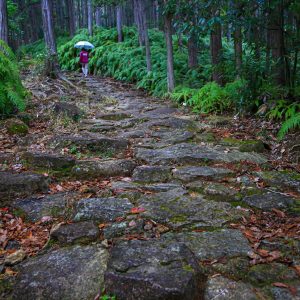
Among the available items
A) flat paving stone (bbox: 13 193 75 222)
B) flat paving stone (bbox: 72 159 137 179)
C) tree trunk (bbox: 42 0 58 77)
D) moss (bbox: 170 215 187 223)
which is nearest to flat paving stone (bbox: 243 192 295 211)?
moss (bbox: 170 215 187 223)

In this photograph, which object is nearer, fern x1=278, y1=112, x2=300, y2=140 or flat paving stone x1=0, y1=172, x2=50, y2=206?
flat paving stone x1=0, y1=172, x2=50, y2=206

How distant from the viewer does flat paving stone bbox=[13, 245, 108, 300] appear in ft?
7.47

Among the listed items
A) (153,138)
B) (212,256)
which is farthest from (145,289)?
(153,138)

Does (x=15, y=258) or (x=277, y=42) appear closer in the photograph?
(x=15, y=258)

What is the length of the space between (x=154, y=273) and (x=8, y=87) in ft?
18.3

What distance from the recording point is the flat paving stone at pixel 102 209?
3.31 m

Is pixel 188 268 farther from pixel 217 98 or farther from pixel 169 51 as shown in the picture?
pixel 169 51

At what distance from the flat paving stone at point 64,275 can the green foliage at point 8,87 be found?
449 centimetres

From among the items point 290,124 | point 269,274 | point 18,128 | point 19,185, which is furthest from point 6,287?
point 290,124

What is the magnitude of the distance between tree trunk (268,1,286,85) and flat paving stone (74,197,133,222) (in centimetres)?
454

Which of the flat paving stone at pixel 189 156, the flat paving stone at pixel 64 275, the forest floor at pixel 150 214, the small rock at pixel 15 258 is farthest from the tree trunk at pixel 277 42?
the small rock at pixel 15 258

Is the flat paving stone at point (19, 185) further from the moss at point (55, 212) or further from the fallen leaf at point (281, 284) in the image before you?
the fallen leaf at point (281, 284)

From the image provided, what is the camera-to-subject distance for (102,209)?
3.45m

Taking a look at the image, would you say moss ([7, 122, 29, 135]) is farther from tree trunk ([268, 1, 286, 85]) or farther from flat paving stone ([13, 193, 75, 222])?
tree trunk ([268, 1, 286, 85])
